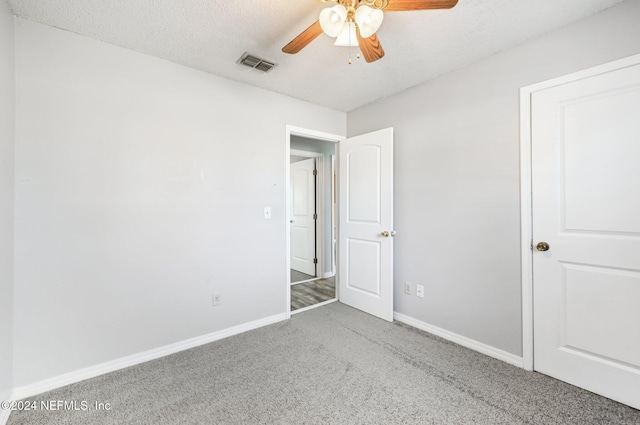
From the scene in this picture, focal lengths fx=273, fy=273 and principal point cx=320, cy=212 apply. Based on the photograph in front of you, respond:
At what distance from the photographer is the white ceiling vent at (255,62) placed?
2127 mm

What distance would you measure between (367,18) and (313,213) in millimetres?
3523

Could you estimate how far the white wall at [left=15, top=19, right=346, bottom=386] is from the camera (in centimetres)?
174

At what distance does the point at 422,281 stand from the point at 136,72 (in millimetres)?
2997

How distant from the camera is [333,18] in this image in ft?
4.07

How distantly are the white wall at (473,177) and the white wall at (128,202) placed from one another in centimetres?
142

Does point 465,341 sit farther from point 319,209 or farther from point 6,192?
point 6,192

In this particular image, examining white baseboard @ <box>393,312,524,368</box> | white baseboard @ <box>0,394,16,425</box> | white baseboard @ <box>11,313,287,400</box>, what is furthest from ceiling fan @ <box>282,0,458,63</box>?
white baseboard @ <box>0,394,16,425</box>

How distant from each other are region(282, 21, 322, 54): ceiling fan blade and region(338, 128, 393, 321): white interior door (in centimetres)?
145

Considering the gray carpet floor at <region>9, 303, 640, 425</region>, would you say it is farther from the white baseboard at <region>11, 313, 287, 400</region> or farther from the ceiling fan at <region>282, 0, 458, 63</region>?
the ceiling fan at <region>282, 0, 458, 63</region>

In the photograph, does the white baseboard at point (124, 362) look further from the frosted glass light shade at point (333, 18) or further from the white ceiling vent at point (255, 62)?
the frosted glass light shade at point (333, 18)

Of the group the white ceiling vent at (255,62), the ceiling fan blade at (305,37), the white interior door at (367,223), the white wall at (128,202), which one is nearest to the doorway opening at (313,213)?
the white interior door at (367,223)

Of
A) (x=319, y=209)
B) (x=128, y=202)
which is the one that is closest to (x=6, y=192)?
(x=128, y=202)

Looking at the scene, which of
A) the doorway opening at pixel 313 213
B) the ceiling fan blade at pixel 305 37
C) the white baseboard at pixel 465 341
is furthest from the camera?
the doorway opening at pixel 313 213

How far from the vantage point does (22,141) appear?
5.54 feet
